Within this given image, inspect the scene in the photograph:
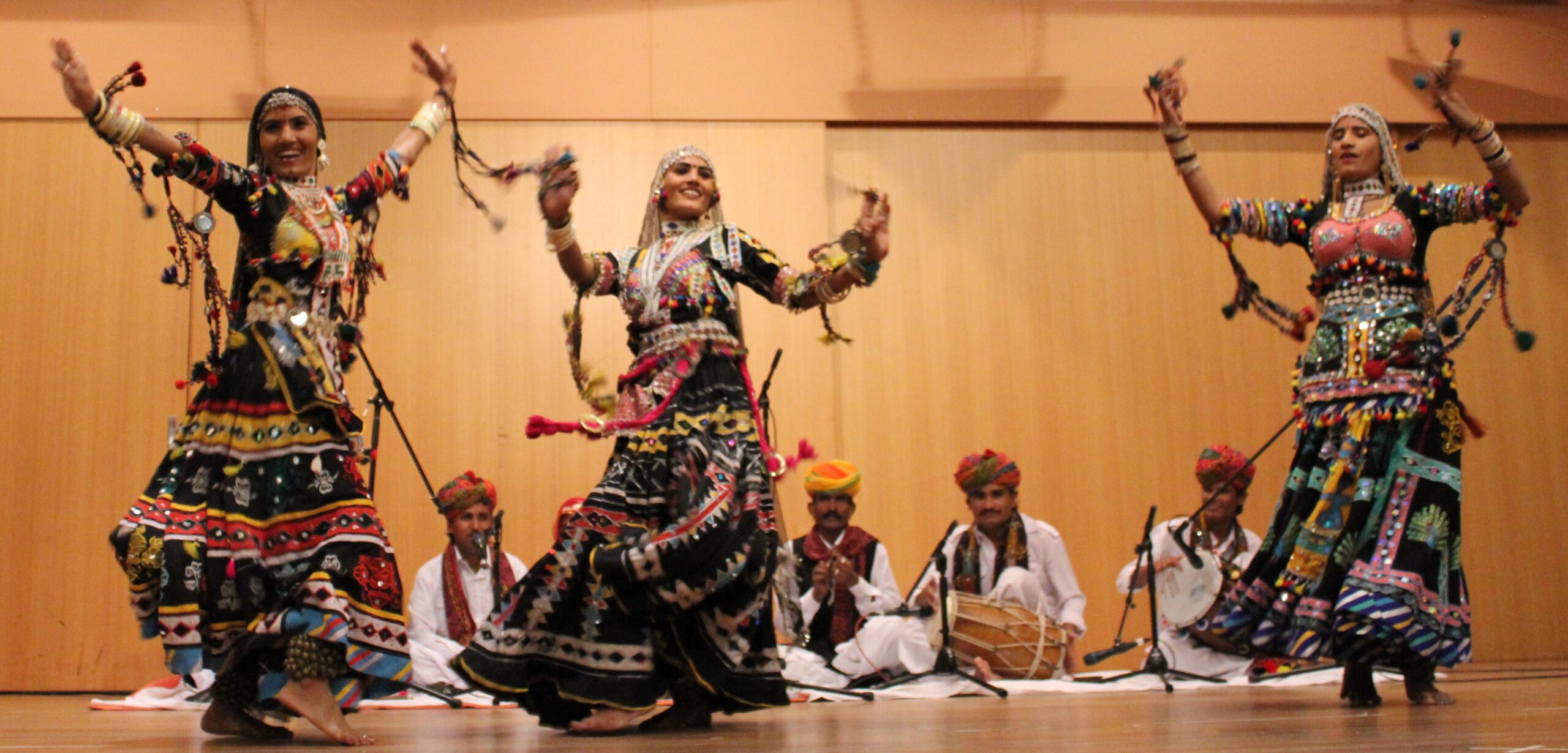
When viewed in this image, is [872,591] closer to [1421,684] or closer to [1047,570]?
[1047,570]

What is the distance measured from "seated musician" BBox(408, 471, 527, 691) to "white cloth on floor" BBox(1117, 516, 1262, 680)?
114 inches

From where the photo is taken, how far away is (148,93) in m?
6.92

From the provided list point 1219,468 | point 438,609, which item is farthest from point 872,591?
point 438,609

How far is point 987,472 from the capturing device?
241 inches

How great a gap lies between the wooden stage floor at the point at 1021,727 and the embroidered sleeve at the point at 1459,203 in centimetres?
137

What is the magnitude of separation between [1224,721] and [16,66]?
657cm

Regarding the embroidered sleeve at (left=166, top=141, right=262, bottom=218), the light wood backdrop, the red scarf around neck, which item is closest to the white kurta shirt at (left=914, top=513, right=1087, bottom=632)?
the light wood backdrop

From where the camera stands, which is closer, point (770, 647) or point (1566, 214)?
point (770, 647)

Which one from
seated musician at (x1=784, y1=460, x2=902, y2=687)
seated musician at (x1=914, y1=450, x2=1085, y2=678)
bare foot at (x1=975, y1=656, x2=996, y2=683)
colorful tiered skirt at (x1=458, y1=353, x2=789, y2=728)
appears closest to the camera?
colorful tiered skirt at (x1=458, y1=353, x2=789, y2=728)

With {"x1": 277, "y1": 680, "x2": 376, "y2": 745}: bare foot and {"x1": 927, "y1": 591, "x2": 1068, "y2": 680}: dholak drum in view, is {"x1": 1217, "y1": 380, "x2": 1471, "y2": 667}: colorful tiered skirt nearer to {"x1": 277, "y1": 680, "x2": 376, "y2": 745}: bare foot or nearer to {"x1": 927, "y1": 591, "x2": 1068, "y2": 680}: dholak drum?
{"x1": 927, "y1": 591, "x2": 1068, "y2": 680}: dholak drum

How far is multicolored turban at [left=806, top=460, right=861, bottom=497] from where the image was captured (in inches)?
243

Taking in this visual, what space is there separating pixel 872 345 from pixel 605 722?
4.25 metres

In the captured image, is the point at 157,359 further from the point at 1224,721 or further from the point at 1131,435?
the point at 1224,721

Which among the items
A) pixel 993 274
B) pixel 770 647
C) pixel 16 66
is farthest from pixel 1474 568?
pixel 16 66
